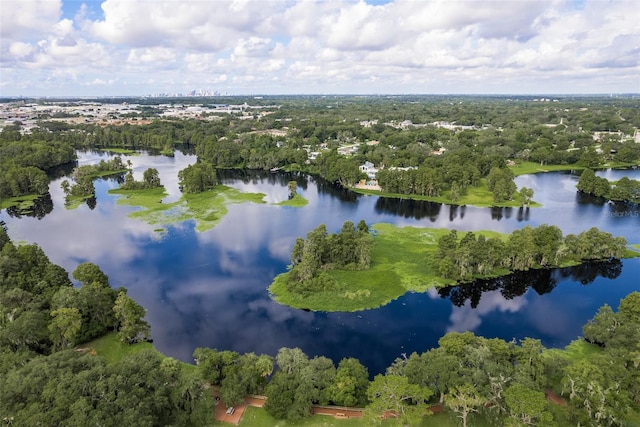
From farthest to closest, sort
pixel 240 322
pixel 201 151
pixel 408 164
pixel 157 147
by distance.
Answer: pixel 157 147 → pixel 201 151 → pixel 408 164 → pixel 240 322

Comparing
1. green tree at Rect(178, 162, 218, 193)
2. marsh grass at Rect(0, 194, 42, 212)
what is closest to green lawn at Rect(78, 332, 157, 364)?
green tree at Rect(178, 162, 218, 193)

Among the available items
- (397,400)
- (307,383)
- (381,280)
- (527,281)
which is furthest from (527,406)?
(527,281)

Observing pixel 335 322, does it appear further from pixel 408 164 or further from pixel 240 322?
pixel 408 164

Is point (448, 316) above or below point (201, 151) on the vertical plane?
below

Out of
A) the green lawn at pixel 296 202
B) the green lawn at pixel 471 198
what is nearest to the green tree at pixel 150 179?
the green lawn at pixel 296 202

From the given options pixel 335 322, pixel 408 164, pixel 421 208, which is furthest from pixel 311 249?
pixel 408 164

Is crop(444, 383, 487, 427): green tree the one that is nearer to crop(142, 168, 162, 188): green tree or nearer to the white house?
the white house
